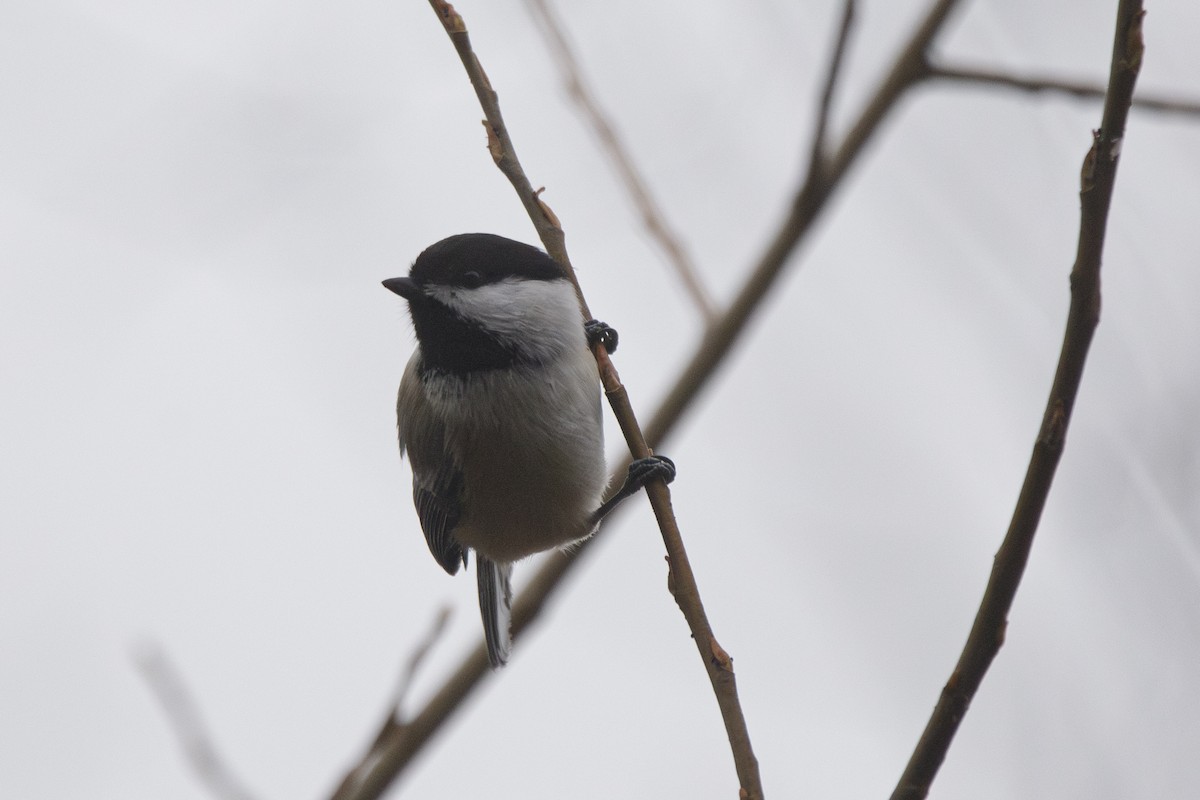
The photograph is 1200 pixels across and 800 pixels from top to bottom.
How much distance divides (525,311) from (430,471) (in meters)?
0.46

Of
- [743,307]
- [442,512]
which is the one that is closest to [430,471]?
[442,512]

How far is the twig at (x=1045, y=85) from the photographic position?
1.81 m

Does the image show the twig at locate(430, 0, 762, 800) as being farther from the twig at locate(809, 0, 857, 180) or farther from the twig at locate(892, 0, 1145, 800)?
the twig at locate(809, 0, 857, 180)

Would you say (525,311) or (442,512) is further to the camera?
(442,512)

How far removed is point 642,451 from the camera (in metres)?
1.54

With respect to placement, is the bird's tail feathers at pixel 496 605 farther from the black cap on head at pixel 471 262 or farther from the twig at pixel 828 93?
the twig at pixel 828 93

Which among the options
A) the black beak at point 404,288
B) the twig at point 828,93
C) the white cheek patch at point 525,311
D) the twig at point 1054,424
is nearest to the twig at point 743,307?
the twig at point 828,93

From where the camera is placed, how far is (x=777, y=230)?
2160 millimetres

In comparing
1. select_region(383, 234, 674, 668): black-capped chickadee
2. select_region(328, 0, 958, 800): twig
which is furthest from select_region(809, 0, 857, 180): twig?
select_region(383, 234, 674, 668): black-capped chickadee

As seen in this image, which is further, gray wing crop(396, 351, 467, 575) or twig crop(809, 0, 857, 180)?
gray wing crop(396, 351, 467, 575)

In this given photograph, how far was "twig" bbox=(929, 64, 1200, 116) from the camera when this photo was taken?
71.1 inches

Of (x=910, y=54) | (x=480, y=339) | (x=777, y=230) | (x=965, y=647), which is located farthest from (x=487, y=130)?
(x=965, y=647)

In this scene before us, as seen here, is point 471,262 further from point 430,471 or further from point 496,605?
point 496,605

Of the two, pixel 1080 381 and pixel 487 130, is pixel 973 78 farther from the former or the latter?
pixel 1080 381
